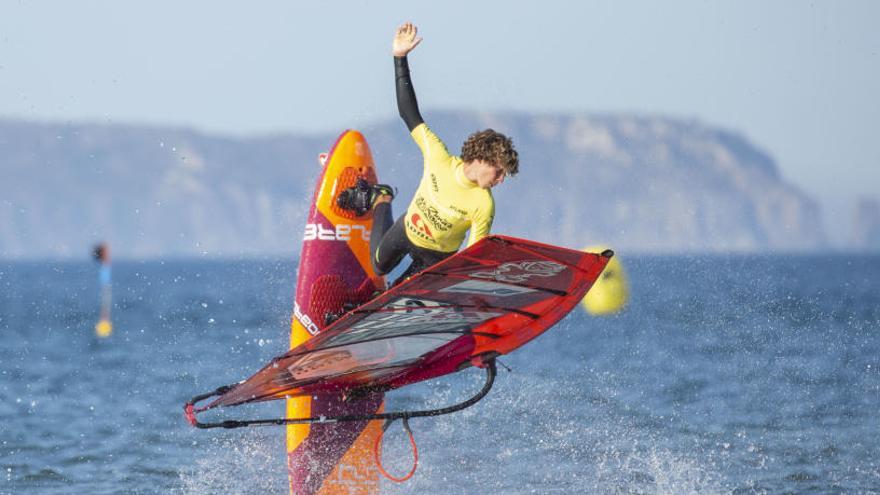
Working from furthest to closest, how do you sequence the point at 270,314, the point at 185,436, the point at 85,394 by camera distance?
the point at 270,314
the point at 85,394
the point at 185,436

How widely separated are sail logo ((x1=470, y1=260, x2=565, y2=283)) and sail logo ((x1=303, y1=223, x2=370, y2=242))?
2.50m

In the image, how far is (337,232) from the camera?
10.2 meters

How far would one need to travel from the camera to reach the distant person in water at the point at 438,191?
8.09 m

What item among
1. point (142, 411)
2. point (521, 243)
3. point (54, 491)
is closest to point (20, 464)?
point (54, 491)

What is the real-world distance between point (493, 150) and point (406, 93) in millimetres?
966

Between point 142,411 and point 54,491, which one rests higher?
point 142,411

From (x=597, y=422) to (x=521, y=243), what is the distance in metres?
7.74

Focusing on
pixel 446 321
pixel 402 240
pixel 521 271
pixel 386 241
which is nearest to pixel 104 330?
pixel 386 241

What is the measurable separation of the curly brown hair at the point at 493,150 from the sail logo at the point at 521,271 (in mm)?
626

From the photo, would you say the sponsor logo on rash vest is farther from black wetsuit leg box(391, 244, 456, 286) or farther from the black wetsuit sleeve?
the black wetsuit sleeve

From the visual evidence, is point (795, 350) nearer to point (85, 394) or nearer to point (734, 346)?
point (734, 346)

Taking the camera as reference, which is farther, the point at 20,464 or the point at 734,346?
the point at 734,346

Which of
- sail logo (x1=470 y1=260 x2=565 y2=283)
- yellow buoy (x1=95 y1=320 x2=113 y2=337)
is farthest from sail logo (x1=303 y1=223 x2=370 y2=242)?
yellow buoy (x1=95 y1=320 x2=113 y2=337)

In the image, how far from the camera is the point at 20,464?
1270 cm
